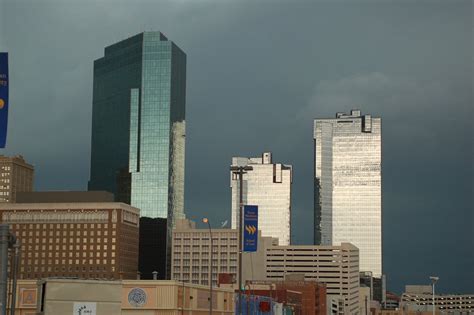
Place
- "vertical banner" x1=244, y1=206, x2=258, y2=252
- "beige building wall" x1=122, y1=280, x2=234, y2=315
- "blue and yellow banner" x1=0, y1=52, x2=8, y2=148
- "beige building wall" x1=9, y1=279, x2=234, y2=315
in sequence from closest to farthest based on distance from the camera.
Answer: "blue and yellow banner" x1=0, y1=52, x2=8, y2=148 → "beige building wall" x1=9, y1=279, x2=234, y2=315 → "vertical banner" x1=244, y1=206, x2=258, y2=252 → "beige building wall" x1=122, y1=280, x2=234, y2=315

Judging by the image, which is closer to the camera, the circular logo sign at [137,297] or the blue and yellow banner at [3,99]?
the blue and yellow banner at [3,99]

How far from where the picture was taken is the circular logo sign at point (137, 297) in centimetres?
7050

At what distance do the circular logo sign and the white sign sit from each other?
38.4 metres

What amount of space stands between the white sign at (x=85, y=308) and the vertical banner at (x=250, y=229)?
17634mm

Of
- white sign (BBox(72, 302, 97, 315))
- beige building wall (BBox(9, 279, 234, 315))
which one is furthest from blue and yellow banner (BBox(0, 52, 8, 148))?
beige building wall (BBox(9, 279, 234, 315))

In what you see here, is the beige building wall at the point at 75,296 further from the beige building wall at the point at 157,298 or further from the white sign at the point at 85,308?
the beige building wall at the point at 157,298

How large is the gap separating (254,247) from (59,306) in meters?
19.6

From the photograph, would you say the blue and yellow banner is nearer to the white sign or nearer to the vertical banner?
the white sign

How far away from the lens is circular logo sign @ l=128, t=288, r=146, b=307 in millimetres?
70500

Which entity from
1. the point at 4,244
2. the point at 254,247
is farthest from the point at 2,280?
the point at 254,247

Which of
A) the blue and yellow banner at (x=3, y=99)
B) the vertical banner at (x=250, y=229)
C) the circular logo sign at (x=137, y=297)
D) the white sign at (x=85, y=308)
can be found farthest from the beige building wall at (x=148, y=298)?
the blue and yellow banner at (x=3, y=99)

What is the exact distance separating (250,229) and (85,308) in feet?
64.3

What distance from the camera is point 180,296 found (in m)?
74.9

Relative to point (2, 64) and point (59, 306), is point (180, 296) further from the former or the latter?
point (2, 64)
